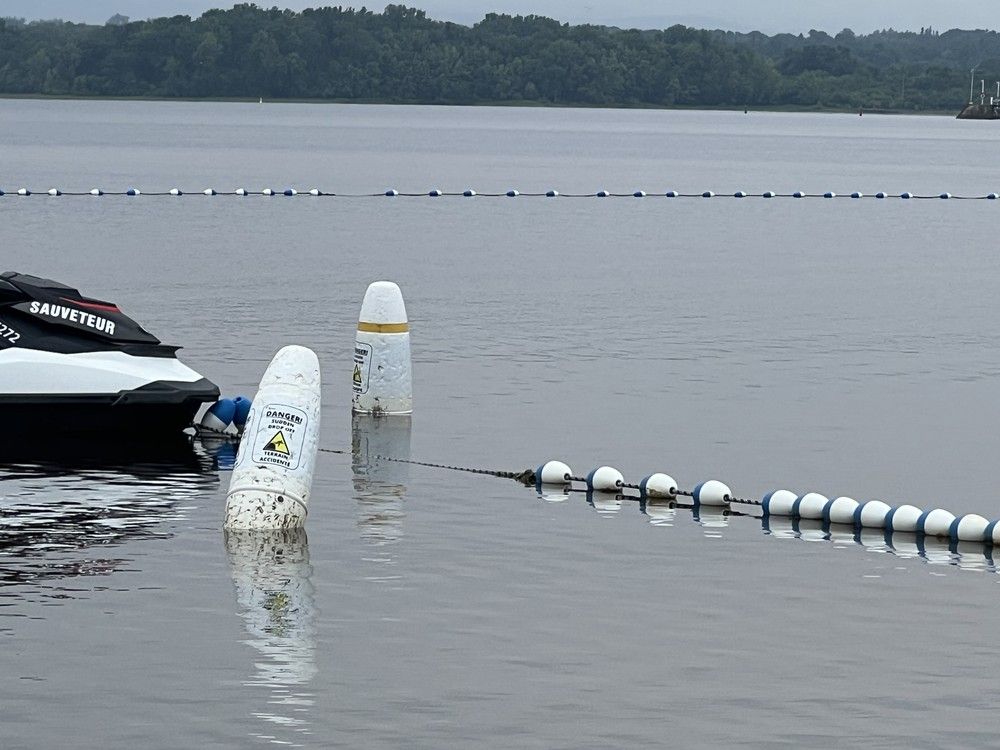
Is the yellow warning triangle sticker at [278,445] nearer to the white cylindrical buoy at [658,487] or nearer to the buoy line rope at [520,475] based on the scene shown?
the buoy line rope at [520,475]

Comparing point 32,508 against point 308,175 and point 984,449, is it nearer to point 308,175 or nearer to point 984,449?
point 984,449

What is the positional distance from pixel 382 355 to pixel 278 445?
5647 mm

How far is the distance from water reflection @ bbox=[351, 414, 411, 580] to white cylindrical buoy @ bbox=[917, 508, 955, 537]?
397cm

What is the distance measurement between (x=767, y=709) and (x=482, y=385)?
13539 mm

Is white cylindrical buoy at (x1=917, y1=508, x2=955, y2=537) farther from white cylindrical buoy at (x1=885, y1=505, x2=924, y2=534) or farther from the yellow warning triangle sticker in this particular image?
the yellow warning triangle sticker

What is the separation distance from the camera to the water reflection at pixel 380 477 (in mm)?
15703

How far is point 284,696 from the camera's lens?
11578mm

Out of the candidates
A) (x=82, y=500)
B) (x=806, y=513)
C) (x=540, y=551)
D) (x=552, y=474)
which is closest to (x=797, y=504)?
(x=806, y=513)

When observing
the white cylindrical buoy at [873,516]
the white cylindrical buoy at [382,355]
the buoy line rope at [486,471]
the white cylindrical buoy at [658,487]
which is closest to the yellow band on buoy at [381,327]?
the white cylindrical buoy at [382,355]

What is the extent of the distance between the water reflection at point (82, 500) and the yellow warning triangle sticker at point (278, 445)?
3.44 feet

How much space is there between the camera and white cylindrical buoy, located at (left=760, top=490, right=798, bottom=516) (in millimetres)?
16797

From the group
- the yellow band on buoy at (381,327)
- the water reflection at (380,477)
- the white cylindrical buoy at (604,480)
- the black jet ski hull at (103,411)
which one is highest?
the yellow band on buoy at (381,327)

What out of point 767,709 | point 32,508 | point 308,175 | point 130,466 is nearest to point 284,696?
point 767,709

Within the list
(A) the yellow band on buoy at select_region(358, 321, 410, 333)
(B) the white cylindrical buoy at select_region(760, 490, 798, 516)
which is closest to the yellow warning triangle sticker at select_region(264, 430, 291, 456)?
(B) the white cylindrical buoy at select_region(760, 490, 798, 516)
